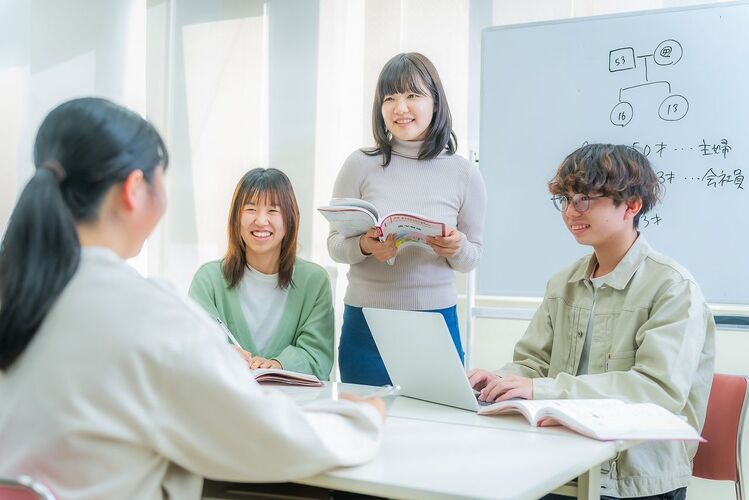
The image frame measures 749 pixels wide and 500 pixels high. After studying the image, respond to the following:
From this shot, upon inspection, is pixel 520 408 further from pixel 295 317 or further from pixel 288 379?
pixel 295 317

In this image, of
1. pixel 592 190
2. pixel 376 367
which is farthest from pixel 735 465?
pixel 376 367

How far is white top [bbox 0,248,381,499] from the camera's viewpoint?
973 mm

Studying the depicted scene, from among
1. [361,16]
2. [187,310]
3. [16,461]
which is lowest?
[16,461]

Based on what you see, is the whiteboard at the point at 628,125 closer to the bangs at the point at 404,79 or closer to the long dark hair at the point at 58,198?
the bangs at the point at 404,79

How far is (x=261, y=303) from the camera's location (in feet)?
7.75

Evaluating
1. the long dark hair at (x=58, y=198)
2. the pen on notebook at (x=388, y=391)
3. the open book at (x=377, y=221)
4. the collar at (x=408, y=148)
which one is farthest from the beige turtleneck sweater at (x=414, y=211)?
the long dark hair at (x=58, y=198)

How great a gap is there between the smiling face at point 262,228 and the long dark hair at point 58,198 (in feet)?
4.24

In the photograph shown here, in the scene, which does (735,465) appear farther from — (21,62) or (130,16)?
(130,16)

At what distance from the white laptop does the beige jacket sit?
17cm

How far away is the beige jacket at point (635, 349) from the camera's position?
1.56 m

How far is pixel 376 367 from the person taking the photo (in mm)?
2252

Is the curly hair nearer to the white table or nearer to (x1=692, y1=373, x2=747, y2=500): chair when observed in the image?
(x1=692, y1=373, x2=747, y2=500): chair

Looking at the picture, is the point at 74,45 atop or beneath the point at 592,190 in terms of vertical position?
atop

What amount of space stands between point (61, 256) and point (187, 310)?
0.17m
